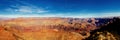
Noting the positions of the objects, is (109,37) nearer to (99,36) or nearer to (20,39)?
(99,36)

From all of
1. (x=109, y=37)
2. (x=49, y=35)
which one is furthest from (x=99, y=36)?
(x=49, y=35)

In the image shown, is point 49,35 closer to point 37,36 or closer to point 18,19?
point 37,36

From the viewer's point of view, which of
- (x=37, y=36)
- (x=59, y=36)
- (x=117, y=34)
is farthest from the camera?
(x=37, y=36)

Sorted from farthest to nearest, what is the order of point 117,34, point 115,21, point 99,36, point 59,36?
1. point 59,36
2. point 115,21
3. point 117,34
4. point 99,36

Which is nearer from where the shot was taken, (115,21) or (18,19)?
(115,21)

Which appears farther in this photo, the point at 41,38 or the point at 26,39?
the point at 41,38

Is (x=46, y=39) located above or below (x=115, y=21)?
below

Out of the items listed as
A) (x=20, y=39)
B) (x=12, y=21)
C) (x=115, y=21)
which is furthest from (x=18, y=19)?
(x=115, y=21)

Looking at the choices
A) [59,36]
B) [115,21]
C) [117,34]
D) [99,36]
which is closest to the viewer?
[99,36]

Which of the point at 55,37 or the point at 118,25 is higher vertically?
the point at 118,25
